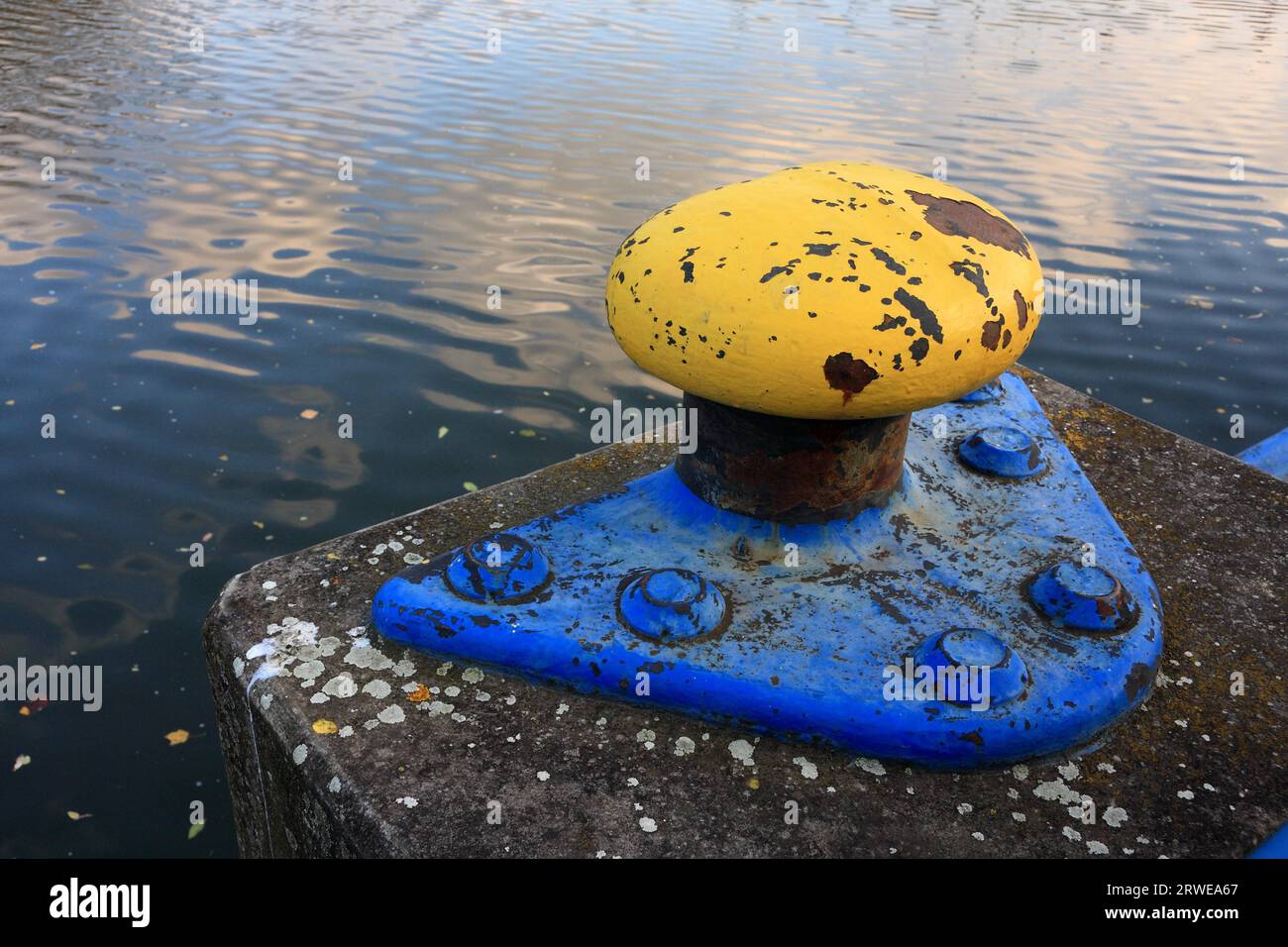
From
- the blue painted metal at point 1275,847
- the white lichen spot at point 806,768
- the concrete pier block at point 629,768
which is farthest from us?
the white lichen spot at point 806,768

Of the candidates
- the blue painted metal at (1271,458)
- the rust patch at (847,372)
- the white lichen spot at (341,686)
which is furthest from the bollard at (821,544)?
the blue painted metal at (1271,458)

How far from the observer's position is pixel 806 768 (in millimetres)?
1761

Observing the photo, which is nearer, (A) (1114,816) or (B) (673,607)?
(A) (1114,816)

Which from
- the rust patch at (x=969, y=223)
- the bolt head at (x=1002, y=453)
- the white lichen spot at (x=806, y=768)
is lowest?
the white lichen spot at (x=806, y=768)

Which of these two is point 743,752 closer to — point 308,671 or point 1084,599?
point 1084,599

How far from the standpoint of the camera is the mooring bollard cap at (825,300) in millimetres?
1695

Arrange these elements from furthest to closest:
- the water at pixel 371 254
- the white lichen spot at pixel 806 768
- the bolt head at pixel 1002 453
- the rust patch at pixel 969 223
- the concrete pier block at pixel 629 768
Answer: the water at pixel 371 254 → the bolt head at pixel 1002 453 → the rust patch at pixel 969 223 → the white lichen spot at pixel 806 768 → the concrete pier block at pixel 629 768

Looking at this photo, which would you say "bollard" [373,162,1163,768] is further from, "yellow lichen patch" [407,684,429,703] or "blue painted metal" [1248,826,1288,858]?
"blue painted metal" [1248,826,1288,858]

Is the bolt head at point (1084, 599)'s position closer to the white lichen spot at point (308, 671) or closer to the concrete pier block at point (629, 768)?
the concrete pier block at point (629, 768)

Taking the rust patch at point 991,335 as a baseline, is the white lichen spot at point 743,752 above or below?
below

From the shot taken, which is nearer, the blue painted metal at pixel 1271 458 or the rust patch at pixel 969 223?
the rust patch at pixel 969 223

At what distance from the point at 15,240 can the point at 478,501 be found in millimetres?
4949

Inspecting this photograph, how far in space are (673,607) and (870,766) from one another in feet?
1.48

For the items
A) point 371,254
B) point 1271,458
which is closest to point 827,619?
point 1271,458
